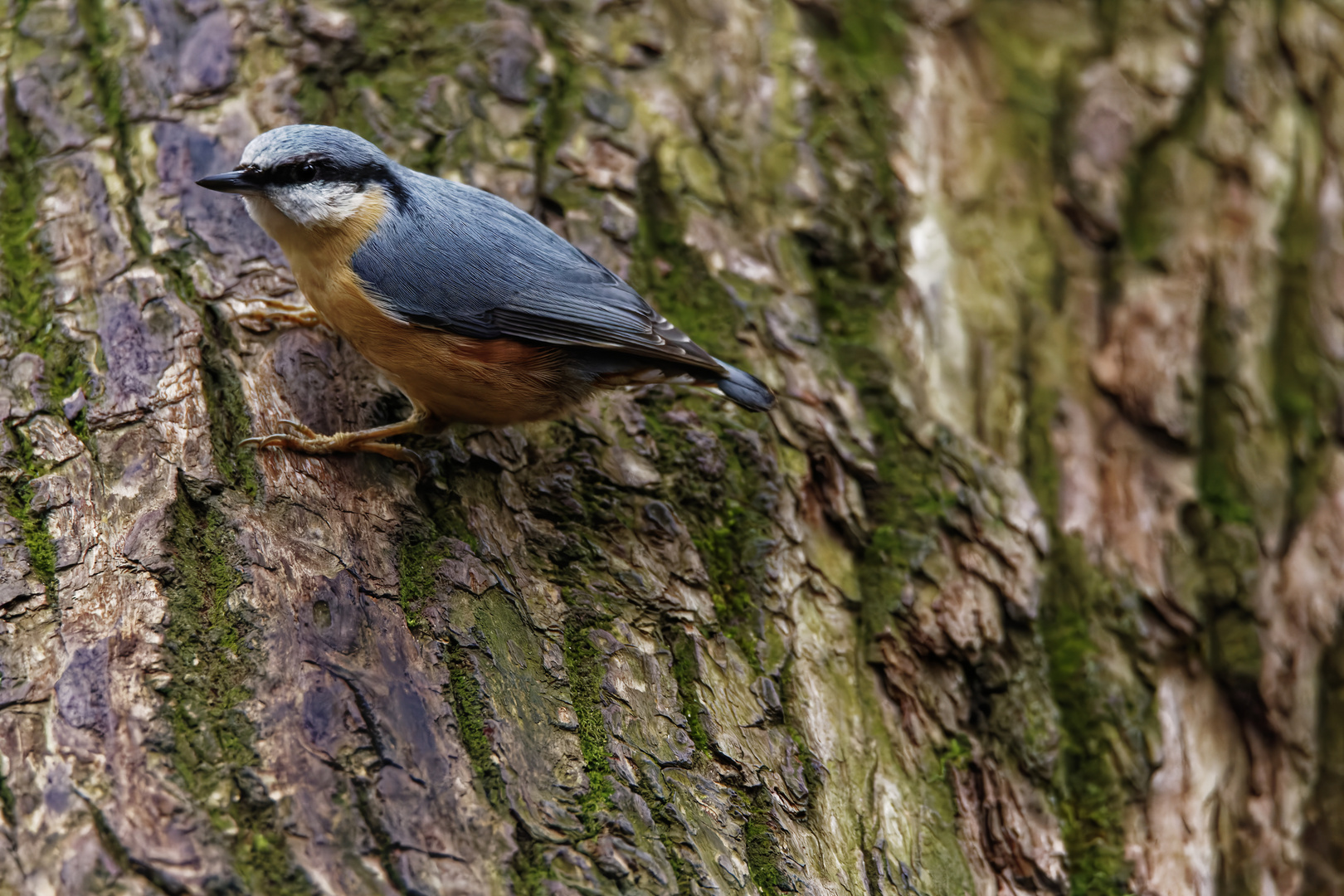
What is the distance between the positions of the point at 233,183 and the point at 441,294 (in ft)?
2.05

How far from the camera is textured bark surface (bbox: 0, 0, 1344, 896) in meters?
2.32

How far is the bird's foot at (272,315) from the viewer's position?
3125mm

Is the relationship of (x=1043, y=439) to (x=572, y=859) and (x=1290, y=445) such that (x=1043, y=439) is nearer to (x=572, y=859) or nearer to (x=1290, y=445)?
(x=1290, y=445)

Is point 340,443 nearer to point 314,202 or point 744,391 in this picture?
point 314,202

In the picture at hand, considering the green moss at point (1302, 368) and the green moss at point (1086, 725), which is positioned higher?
the green moss at point (1302, 368)

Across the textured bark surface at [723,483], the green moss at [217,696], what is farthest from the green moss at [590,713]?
the green moss at [217,696]

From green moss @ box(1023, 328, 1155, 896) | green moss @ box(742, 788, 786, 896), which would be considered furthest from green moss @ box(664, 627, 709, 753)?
→ green moss @ box(1023, 328, 1155, 896)

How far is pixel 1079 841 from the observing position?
3.19m

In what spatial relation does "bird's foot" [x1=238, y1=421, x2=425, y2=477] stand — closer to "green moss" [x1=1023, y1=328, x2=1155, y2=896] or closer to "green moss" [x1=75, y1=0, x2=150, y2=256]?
"green moss" [x1=75, y1=0, x2=150, y2=256]

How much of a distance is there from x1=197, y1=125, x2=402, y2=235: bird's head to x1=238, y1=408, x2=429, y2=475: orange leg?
0.58 m

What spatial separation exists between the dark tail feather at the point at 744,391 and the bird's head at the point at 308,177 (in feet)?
3.58

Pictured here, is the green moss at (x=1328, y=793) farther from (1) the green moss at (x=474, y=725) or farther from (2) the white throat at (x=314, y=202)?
(2) the white throat at (x=314, y=202)

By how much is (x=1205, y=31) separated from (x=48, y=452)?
441cm

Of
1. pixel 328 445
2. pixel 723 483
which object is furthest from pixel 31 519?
pixel 723 483
